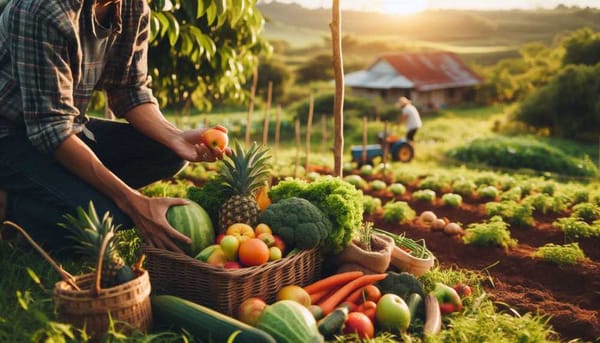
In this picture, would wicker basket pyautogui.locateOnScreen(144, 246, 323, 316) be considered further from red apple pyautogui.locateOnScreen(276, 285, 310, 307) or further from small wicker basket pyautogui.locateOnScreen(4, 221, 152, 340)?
small wicker basket pyautogui.locateOnScreen(4, 221, 152, 340)

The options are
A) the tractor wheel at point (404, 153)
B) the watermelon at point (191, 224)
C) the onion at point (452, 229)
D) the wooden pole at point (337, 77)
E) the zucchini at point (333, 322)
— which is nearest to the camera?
the zucchini at point (333, 322)

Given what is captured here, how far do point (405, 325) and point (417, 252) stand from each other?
0.92 m

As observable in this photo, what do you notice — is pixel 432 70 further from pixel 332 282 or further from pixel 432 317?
pixel 432 317

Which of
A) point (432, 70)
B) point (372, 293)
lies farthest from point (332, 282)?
point (432, 70)

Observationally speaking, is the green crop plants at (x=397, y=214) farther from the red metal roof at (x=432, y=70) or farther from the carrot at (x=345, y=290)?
the red metal roof at (x=432, y=70)

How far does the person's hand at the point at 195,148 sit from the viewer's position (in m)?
3.90

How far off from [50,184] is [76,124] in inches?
16.3

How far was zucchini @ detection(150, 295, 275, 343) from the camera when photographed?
2.90m

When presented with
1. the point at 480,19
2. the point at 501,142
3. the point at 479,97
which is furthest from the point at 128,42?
the point at 480,19

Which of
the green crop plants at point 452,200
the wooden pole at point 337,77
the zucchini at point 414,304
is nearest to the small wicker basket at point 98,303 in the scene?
the zucchini at point 414,304

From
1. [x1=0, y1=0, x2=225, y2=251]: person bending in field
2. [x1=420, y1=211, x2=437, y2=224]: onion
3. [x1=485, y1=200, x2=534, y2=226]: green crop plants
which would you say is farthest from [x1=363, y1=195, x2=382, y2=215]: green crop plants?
[x1=0, y1=0, x2=225, y2=251]: person bending in field

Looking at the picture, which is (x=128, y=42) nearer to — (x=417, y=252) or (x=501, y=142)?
(x=417, y=252)

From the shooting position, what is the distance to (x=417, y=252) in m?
4.07

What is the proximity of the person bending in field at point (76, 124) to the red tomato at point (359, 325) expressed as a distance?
1.05 meters
